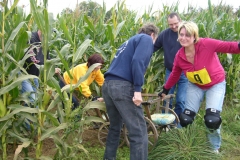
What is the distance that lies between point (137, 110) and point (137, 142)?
324 millimetres

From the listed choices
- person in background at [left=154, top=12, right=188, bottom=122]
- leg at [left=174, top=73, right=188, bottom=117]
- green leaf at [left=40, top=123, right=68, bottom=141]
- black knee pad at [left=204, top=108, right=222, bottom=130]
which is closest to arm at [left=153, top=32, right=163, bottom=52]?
person in background at [left=154, top=12, right=188, bottom=122]

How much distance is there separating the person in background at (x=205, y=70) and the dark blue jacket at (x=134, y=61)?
0.62 m

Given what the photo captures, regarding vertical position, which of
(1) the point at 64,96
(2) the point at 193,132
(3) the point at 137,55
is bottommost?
(2) the point at 193,132

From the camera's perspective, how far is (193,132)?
385 centimetres

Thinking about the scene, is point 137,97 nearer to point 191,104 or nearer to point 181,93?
point 191,104

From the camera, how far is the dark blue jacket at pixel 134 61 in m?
2.96

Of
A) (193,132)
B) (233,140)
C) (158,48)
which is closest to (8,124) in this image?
(193,132)

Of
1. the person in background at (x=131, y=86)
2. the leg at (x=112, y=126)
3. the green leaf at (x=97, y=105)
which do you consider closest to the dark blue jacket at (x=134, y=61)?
the person in background at (x=131, y=86)

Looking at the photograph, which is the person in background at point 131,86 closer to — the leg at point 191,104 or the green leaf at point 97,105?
the green leaf at point 97,105

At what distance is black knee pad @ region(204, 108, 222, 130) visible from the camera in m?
3.46

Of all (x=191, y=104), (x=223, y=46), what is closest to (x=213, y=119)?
(x=191, y=104)

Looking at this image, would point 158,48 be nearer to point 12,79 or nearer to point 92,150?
point 92,150

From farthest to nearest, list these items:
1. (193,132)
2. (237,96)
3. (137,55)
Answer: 1. (237,96)
2. (193,132)
3. (137,55)

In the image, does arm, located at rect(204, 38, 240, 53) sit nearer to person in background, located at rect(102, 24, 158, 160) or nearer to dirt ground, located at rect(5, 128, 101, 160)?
person in background, located at rect(102, 24, 158, 160)
